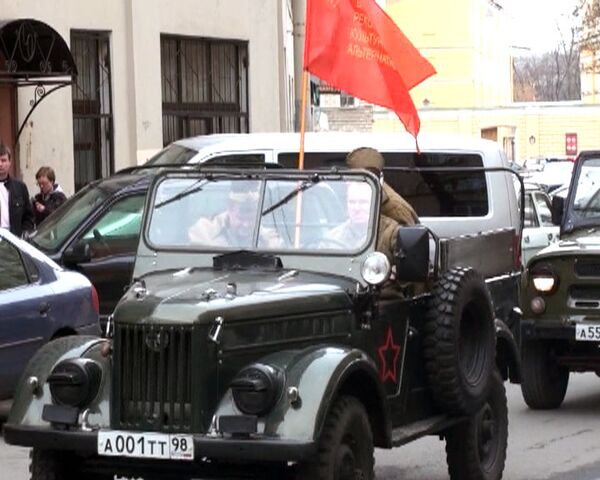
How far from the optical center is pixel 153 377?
7395mm

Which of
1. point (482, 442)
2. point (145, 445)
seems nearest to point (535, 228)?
point (482, 442)

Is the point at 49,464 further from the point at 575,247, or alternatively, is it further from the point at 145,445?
the point at 575,247

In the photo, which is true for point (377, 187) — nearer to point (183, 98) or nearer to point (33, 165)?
point (33, 165)

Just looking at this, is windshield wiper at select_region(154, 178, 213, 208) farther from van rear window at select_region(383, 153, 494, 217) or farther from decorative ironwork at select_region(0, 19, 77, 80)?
decorative ironwork at select_region(0, 19, 77, 80)

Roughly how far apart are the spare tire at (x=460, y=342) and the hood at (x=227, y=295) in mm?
651

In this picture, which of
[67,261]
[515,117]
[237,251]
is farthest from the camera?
[515,117]

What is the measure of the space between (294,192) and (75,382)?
1739 millimetres

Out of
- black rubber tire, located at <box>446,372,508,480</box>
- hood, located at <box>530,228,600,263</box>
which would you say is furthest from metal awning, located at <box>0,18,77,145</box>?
black rubber tire, located at <box>446,372,508,480</box>

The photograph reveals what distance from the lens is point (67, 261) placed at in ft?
44.7

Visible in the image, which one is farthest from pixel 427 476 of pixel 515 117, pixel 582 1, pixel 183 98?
pixel 515 117

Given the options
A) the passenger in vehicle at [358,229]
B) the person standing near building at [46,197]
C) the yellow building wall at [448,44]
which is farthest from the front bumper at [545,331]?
the yellow building wall at [448,44]

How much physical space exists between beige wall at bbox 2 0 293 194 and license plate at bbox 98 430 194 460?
14651mm

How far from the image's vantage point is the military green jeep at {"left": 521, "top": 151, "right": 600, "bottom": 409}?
12.6 meters

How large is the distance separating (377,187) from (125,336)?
1.82 m
